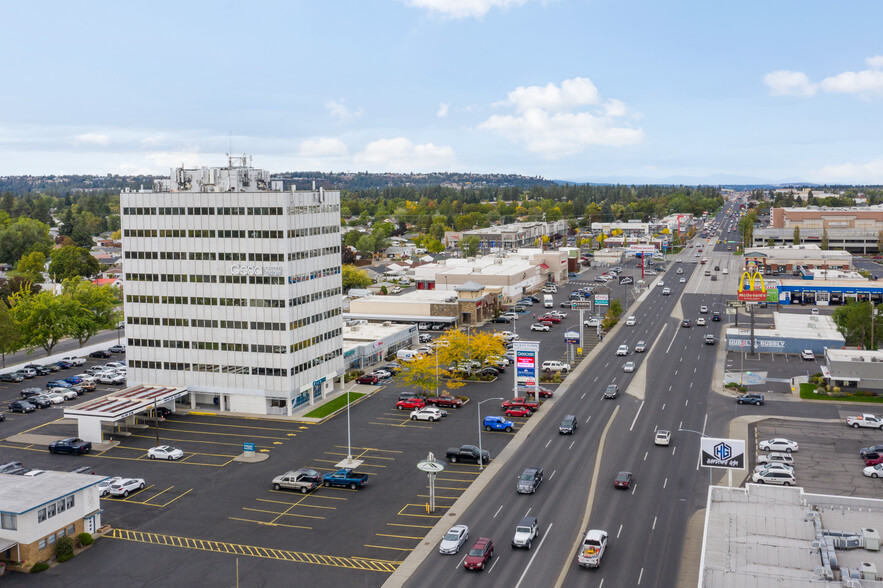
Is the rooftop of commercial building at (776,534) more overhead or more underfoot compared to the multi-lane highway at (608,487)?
more overhead

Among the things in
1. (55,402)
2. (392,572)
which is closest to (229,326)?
(55,402)

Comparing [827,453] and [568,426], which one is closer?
[827,453]

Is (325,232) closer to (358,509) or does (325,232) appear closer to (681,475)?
(358,509)

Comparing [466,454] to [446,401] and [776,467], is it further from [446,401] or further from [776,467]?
[776,467]

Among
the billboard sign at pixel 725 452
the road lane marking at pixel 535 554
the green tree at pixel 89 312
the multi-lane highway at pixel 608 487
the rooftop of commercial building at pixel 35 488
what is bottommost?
the road lane marking at pixel 535 554

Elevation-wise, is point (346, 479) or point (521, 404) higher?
point (521, 404)

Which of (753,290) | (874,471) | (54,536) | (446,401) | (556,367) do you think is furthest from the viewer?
(753,290)

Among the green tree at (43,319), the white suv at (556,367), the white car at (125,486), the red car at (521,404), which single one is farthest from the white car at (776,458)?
the green tree at (43,319)

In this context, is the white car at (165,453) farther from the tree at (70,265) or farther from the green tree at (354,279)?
the tree at (70,265)

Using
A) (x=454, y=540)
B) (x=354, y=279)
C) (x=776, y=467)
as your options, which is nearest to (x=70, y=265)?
(x=354, y=279)
